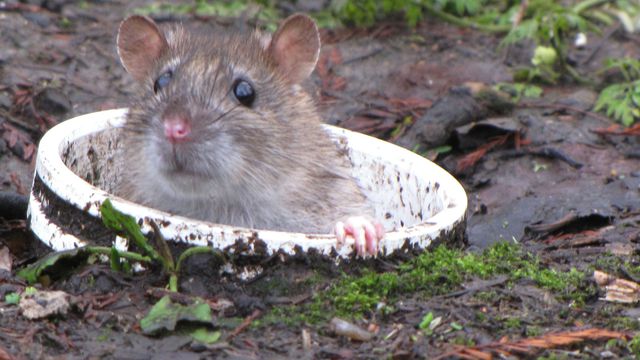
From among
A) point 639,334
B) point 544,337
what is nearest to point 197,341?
point 544,337

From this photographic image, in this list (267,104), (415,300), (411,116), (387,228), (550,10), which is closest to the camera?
(415,300)

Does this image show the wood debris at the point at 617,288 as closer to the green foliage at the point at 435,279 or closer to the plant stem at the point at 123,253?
the green foliage at the point at 435,279

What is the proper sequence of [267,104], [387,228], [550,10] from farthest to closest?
1. [550,10]
2. [387,228]
3. [267,104]

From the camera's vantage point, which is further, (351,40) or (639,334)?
(351,40)

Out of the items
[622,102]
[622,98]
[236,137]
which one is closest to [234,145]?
[236,137]

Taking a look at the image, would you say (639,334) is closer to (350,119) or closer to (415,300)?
(415,300)

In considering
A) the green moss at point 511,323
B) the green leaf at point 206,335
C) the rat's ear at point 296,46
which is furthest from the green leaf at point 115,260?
the green moss at point 511,323
